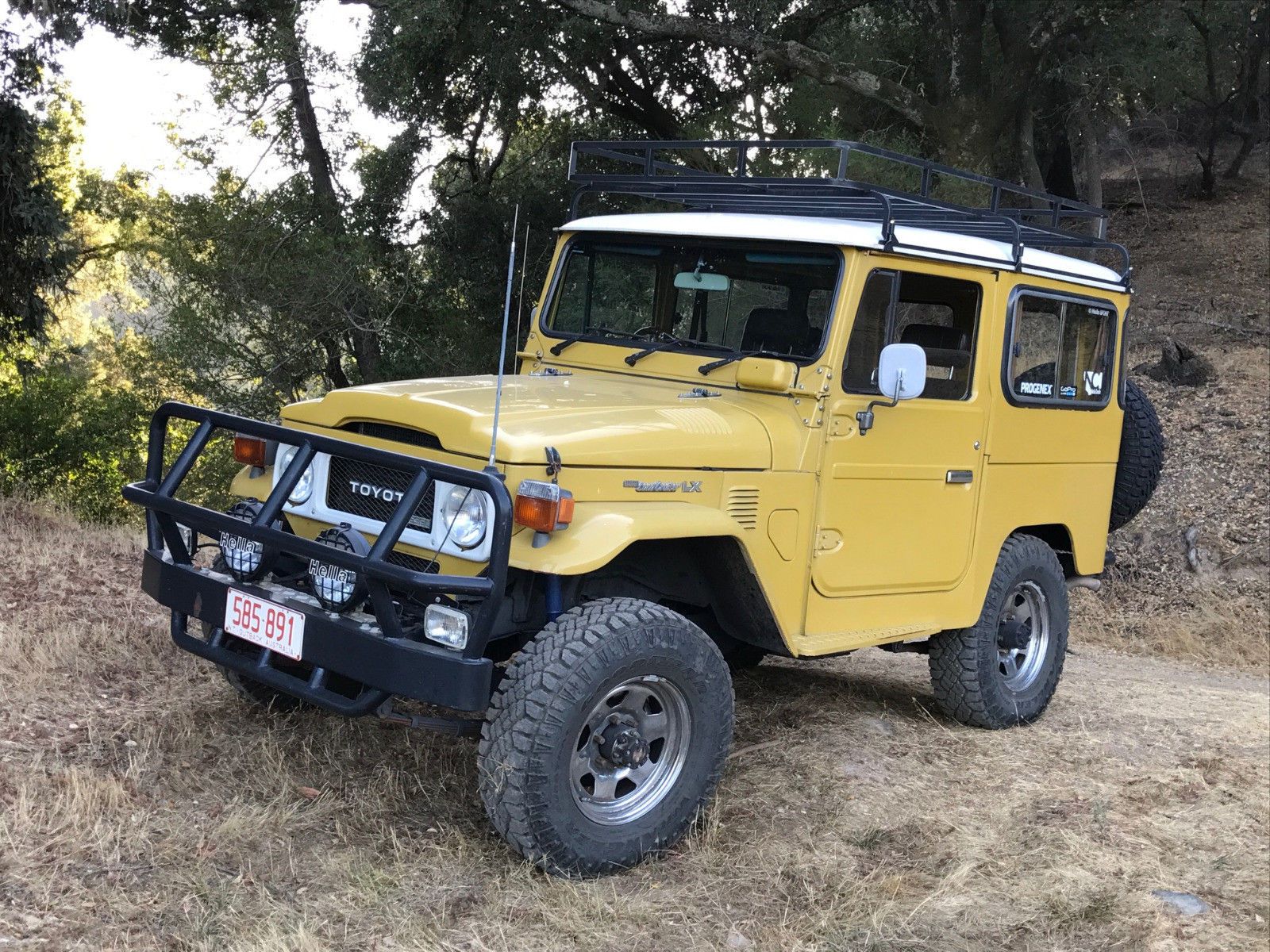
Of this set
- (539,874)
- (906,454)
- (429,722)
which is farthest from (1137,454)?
(429,722)

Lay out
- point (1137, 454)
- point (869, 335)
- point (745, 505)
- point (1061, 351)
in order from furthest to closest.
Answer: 1. point (1137, 454)
2. point (1061, 351)
3. point (869, 335)
4. point (745, 505)

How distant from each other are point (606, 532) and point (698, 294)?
1.68 metres

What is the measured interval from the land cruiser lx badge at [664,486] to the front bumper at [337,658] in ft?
2.65

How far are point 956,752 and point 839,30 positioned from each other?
40.5ft

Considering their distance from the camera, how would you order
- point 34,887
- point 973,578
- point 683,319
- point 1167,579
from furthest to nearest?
point 1167,579 < point 973,578 < point 683,319 < point 34,887

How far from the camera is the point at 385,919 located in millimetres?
3461

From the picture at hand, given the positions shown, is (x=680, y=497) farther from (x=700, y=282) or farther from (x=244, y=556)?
(x=244, y=556)

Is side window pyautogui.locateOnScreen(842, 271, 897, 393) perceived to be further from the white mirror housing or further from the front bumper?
the front bumper

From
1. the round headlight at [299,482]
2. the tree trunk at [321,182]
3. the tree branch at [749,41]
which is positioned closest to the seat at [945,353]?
the round headlight at [299,482]

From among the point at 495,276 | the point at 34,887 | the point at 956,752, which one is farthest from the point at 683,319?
the point at 495,276

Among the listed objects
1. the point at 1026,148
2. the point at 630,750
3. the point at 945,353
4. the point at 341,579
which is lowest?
the point at 630,750

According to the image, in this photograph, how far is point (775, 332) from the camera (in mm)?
4906

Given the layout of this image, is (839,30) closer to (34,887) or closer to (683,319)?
(683,319)

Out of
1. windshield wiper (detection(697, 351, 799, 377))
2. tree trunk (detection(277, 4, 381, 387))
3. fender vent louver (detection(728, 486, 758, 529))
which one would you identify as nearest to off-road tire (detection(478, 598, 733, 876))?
fender vent louver (detection(728, 486, 758, 529))
